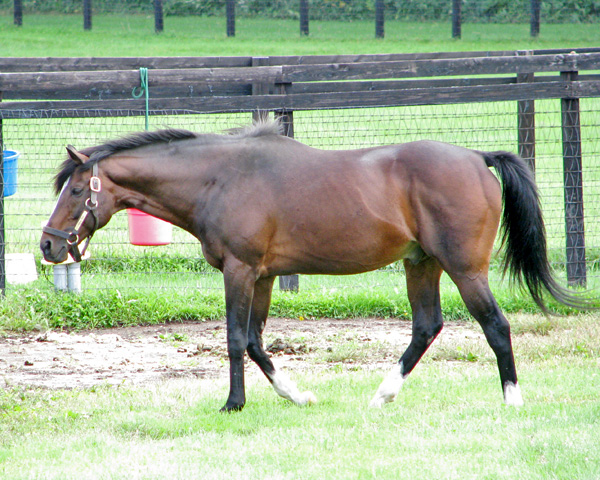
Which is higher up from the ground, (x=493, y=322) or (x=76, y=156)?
(x=76, y=156)

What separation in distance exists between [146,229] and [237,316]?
2854 millimetres

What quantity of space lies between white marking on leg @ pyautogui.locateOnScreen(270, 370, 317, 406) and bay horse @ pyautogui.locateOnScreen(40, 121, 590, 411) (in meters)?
0.01

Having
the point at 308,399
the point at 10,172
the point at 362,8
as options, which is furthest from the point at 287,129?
the point at 362,8

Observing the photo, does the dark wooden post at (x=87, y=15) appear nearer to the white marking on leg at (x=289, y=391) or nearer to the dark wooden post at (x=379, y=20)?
the dark wooden post at (x=379, y=20)

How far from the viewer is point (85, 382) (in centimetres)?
573

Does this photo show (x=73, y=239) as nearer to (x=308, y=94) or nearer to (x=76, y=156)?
(x=76, y=156)

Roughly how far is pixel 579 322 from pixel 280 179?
3411mm

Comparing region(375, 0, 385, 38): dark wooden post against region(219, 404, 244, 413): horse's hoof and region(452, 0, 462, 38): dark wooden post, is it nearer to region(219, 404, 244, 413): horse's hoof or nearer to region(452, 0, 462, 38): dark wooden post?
region(452, 0, 462, 38): dark wooden post

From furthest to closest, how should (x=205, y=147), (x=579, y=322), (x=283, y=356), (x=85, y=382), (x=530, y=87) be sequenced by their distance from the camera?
(x=530, y=87) < (x=579, y=322) < (x=283, y=356) < (x=85, y=382) < (x=205, y=147)

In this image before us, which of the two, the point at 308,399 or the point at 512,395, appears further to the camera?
the point at 308,399

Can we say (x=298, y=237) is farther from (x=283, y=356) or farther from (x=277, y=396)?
(x=283, y=356)

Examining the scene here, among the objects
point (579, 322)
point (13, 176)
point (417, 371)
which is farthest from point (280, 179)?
point (13, 176)

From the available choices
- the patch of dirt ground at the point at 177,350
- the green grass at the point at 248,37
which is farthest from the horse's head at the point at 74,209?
the green grass at the point at 248,37

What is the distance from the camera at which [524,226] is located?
16.6 ft
